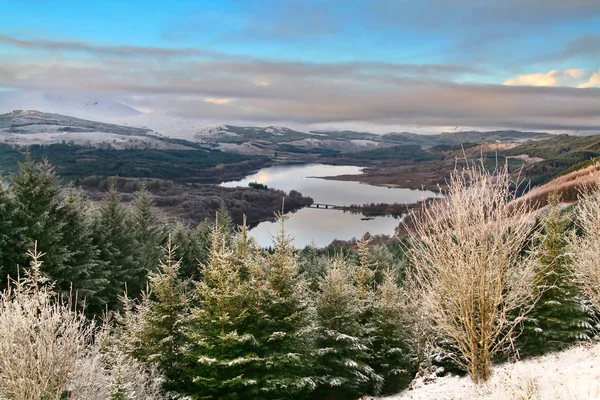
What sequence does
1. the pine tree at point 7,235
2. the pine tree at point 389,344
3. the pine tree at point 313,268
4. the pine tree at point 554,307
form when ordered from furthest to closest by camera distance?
the pine tree at point 313,268
the pine tree at point 389,344
the pine tree at point 7,235
the pine tree at point 554,307

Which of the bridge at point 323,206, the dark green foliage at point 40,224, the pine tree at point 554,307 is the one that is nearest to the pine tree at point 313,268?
the pine tree at point 554,307

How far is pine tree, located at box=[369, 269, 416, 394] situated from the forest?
0.32ft

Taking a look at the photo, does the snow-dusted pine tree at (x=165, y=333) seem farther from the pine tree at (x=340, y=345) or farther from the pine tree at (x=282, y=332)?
the pine tree at (x=340, y=345)

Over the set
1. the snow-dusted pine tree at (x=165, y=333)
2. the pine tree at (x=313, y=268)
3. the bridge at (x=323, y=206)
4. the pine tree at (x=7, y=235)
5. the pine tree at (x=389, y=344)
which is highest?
the pine tree at (x=7, y=235)

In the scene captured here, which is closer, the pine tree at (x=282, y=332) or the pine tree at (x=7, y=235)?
the pine tree at (x=282, y=332)

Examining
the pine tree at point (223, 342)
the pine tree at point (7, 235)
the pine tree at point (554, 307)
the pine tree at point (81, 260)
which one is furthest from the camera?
the pine tree at point (81, 260)

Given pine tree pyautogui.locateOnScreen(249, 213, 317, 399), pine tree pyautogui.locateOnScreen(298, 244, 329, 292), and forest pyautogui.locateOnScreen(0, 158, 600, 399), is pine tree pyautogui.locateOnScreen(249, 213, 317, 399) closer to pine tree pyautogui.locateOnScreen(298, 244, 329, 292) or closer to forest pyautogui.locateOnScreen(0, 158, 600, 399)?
forest pyautogui.locateOnScreen(0, 158, 600, 399)

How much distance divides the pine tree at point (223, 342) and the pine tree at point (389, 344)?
8.01m

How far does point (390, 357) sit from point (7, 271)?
67.7ft

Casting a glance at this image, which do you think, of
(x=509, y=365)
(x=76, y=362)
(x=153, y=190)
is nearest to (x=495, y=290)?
(x=509, y=365)

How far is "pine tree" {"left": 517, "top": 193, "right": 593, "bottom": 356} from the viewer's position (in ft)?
67.0

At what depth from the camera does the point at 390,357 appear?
2230cm

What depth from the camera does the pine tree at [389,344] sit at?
71.1ft

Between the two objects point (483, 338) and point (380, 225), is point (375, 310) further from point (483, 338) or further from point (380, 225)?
point (380, 225)
